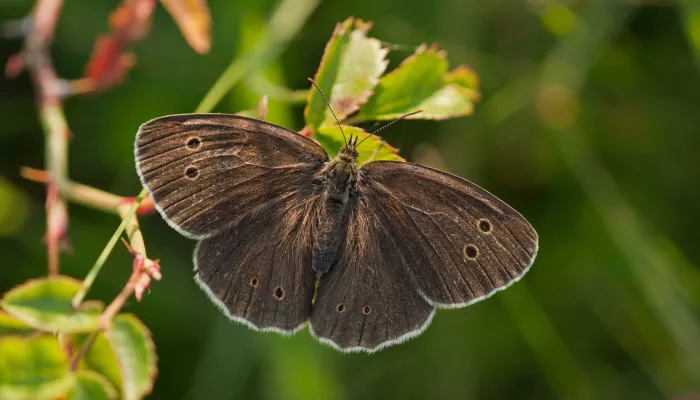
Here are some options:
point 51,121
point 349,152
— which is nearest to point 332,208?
point 349,152

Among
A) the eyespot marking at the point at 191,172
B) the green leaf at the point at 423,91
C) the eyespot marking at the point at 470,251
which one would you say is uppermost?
the green leaf at the point at 423,91

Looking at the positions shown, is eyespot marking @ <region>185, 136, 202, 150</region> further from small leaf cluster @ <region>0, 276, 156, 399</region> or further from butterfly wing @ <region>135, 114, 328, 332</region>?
small leaf cluster @ <region>0, 276, 156, 399</region>

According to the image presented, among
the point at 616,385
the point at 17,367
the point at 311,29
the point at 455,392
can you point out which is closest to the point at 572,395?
the point at 616,385

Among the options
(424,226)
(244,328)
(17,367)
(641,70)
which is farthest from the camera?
(641,70)

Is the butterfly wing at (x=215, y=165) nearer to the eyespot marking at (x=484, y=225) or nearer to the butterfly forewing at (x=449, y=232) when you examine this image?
the butterfly forewing at (x=449, y=232)

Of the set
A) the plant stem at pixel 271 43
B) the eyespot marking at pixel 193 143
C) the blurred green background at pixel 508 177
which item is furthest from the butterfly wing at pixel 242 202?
the blurred green background at pixel 508 177

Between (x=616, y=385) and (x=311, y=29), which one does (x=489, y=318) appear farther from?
(x=311, y=29)

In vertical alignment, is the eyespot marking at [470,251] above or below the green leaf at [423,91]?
below
